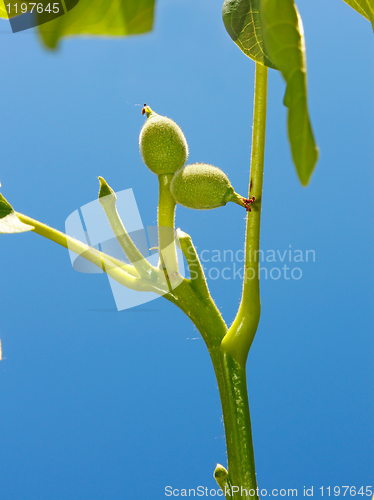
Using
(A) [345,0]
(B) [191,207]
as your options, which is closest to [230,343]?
(B) [191,207]

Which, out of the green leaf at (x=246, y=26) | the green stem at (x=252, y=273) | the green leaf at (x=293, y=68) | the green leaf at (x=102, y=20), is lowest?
the green stem at (x=252, y=273)

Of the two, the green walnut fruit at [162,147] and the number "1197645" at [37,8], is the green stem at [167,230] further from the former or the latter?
the number "1197645" at [37,8]

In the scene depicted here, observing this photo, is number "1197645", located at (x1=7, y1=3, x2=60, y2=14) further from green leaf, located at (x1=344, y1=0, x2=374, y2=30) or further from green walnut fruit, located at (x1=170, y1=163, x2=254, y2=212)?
green leaf, located at (x1=344, y1=0, x2=374, y2=30)

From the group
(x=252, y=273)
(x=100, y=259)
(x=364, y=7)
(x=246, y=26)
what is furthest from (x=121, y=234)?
(x=364, y=7)

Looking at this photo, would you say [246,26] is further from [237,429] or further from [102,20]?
[237,429]

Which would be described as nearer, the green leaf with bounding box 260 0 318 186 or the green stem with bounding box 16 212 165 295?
the green leaf with bounding box 260 0 318 186

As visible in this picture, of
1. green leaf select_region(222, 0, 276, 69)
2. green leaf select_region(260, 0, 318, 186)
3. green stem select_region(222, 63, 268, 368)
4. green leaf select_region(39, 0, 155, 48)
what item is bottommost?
green stem select_region(222, 63, 268, 368)

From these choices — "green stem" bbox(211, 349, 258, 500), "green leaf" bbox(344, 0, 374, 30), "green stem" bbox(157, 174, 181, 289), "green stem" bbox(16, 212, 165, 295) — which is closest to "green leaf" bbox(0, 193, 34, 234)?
"green stem" bbox(16, 212, 165, 295)

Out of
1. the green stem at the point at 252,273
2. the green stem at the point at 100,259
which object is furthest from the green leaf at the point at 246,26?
the green stem at the point at 100,259
